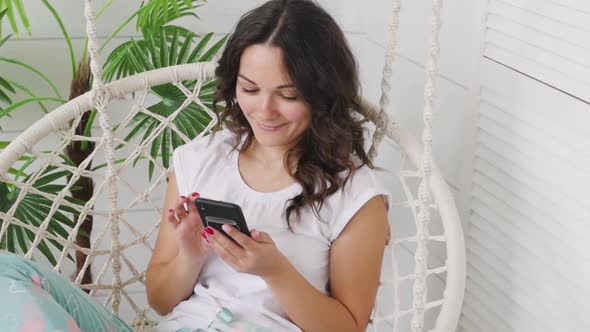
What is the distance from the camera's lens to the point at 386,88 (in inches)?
56.9

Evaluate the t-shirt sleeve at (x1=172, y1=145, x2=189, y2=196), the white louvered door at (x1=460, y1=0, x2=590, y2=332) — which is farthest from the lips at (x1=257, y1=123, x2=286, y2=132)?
the white louvered door at (x1=460, y1=0, x2=590, y2=332)

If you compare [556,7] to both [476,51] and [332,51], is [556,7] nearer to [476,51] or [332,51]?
[476,51]

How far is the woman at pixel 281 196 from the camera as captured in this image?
4.13 feet

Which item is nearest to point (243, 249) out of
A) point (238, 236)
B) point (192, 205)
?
point (238, 236)

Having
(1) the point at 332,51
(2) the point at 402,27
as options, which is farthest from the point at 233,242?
(2) the point at 402,27

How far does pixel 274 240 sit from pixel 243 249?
0.57ft

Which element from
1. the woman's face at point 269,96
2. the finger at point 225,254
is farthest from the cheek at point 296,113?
the finger at point 225,254

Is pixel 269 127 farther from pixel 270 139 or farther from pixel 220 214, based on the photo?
pixel 220 214

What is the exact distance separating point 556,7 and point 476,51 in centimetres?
25

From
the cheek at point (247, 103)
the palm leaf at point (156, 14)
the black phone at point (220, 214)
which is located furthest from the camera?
the palm leaf at point (156, 14)

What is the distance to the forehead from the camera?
4.10ft

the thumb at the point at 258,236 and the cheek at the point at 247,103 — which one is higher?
the cheek at the point at 247,103

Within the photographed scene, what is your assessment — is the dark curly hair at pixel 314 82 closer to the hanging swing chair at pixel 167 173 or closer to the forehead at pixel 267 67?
the forehead at pixel 267 67

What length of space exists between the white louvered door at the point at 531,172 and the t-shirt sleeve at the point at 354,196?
0.27m
